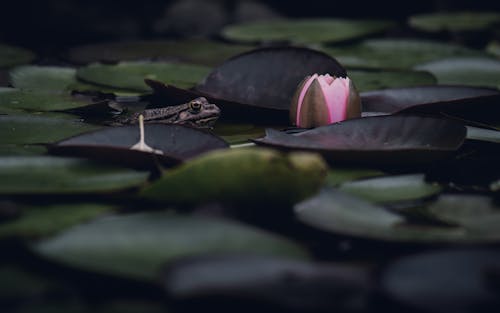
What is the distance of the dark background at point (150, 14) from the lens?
302cm

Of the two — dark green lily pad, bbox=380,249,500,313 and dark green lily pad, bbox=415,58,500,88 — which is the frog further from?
dark green lily pad, bbox=415,58,500,88

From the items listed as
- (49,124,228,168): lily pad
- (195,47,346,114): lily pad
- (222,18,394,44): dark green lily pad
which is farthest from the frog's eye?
(222,18,394,44): dark green lily pad

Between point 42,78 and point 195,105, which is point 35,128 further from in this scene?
point 42,78

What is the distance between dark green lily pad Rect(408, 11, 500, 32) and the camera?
322cm

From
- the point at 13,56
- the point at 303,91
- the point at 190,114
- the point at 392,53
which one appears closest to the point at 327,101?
the point at 303,91

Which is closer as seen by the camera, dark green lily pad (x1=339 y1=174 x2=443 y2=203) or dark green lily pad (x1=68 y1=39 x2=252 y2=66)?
dark green lily pad (x1=339 y1=174 x2=443 y2=203)

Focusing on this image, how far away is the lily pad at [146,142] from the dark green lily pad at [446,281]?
467 mm

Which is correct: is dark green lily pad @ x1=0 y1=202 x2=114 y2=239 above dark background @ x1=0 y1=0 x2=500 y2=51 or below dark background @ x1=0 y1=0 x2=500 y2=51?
below

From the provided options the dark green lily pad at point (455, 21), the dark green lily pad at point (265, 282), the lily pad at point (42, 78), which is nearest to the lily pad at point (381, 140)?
the dark green lily pad at point (265, 282)

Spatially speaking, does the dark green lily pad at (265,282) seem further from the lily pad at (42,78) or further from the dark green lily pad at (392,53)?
the dark green lily pad at (392,53)

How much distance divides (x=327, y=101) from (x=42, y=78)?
3.09 ft

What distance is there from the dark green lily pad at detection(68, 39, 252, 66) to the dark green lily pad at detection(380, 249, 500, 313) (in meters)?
1.51

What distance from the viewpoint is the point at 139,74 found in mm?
2064

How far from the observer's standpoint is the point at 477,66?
215cm
